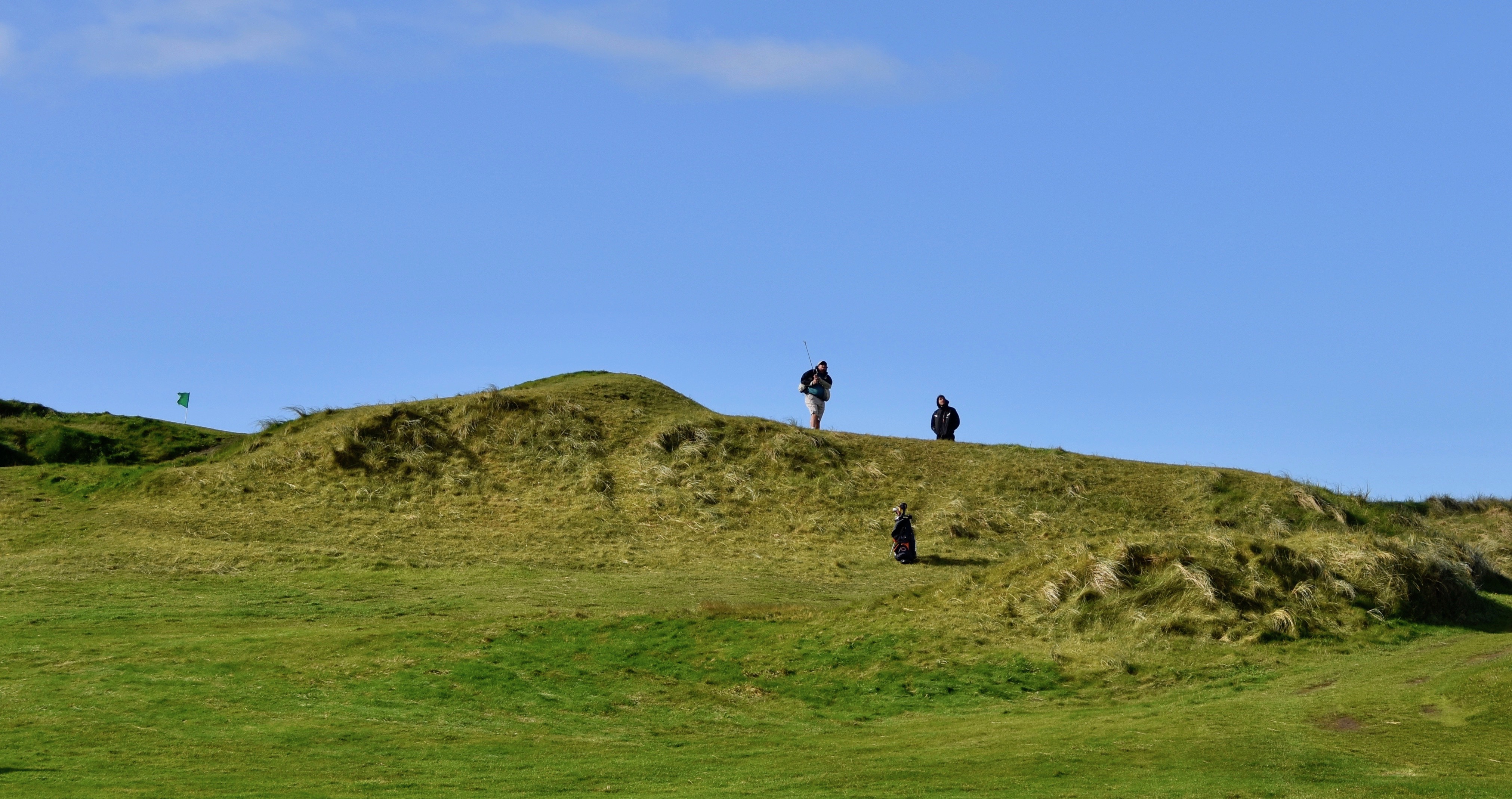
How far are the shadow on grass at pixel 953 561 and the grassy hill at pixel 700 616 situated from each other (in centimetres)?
40

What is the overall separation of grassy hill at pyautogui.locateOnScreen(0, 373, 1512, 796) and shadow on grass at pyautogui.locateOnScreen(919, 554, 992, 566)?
40cm

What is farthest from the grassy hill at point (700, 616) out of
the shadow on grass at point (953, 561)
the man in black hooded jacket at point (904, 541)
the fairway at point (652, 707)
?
the man in black hooded jacket at point (904, 541)

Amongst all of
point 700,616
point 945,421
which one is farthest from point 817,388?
point 700,616

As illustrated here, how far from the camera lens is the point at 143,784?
607 inches

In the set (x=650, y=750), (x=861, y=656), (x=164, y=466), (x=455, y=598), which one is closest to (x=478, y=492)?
(x=164, y=466)

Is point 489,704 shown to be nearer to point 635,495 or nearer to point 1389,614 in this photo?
point 1389,614

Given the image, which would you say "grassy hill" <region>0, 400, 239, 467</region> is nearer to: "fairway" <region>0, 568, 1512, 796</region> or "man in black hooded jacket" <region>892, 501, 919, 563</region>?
"fairway" <region>0, 568, 1512, 796</region>

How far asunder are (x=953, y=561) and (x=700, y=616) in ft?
38.6

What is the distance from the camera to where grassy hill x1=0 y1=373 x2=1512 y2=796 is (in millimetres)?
17359

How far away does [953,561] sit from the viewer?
38031 mm

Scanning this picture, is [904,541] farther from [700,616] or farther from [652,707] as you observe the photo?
[652,707]

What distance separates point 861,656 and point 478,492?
21135 mm

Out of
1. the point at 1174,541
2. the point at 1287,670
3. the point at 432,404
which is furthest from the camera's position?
the point at 432,404

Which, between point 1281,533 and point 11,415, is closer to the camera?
point 1281,533
